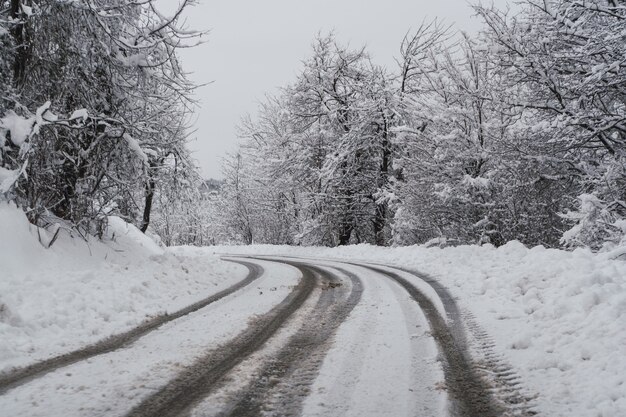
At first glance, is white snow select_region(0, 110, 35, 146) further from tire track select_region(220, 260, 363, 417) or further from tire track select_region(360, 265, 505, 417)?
tire track select_region(360, 265, 505, 417)

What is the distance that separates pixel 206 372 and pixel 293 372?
2.78ft

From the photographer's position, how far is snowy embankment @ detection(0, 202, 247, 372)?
521 centimetres

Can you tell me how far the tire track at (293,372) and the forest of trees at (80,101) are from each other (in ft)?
17.7

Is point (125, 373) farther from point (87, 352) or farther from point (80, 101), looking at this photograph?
point (80, 101)

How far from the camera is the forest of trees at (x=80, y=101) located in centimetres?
792

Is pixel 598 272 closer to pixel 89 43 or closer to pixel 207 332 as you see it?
pixel 207 332

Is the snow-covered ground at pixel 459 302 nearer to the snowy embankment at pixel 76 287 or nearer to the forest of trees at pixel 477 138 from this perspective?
the snowy embankment at pixel 76 287

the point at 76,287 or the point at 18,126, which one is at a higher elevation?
the point at 18,126

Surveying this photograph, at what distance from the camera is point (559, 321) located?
5172 mm

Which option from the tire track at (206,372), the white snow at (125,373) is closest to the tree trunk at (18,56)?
the white snow at (125,373)

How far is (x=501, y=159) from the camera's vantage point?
14.4m

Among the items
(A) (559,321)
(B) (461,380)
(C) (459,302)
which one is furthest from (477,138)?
(B) (461,380)

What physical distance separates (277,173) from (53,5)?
18.5 metres

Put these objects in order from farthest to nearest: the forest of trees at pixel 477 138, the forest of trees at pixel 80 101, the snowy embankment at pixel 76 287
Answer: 1. the forest of trees at pixel 477 138
2. the forest of trees at pixel 80 101
3. the snowy embankment at pixel 76 287
